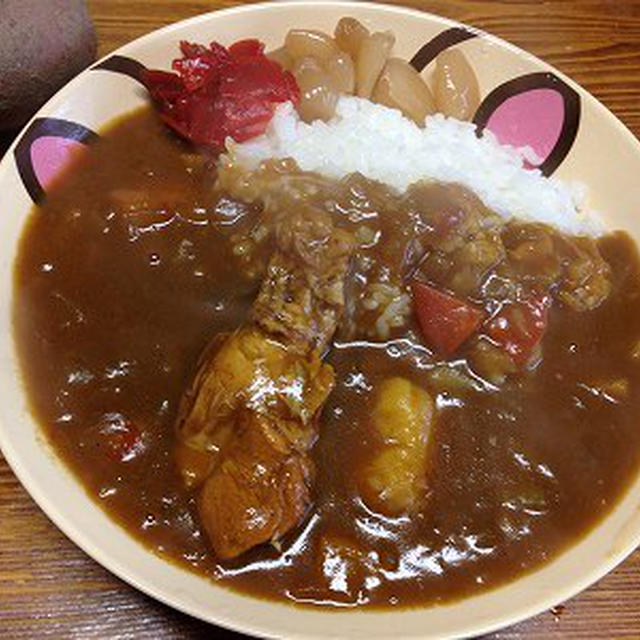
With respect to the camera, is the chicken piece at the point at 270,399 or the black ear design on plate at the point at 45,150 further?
the black ear design on plate at the point at 45,150

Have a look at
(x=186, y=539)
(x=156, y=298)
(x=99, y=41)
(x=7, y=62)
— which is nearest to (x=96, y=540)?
(x=186, y=539)

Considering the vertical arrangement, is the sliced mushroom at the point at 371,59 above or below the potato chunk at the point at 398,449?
above

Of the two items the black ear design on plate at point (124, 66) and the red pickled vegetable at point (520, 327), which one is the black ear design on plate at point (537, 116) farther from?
the black ear design on plate at point (124, 66)

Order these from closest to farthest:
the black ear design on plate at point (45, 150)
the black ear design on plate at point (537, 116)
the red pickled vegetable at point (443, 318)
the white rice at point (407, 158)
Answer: the red pickled vegetable at point (443, 318)
the black ear design on plate at point (45, 150)
the white rice at point (407, 158)
the black ear design on plate at point (537, 116)

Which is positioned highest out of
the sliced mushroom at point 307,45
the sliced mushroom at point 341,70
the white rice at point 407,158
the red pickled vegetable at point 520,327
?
the sliced mushroom at point 307,45

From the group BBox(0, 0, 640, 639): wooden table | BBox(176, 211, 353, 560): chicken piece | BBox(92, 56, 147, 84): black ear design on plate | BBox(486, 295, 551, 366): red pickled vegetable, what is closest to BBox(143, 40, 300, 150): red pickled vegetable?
BBox(92, 56, 147, 84): black ear design on plate

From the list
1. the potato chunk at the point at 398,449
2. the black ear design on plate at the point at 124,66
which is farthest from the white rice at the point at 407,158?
the potato chunk at the point at 398,449

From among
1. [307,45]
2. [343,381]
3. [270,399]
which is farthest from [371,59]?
[270,399]
